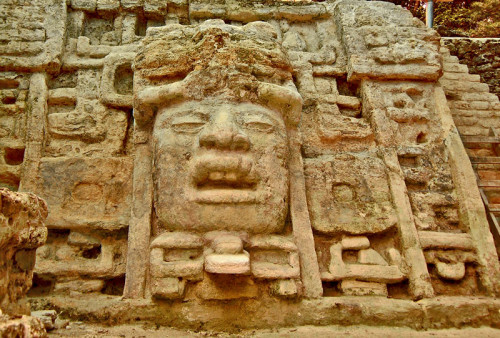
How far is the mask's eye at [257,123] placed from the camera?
2662 millimetres

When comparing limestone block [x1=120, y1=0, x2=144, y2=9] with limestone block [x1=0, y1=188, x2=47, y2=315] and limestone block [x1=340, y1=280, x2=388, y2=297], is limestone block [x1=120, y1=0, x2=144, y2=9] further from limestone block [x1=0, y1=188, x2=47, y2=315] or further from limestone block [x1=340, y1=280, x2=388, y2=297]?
limestone block [x1=340, y1=280, x2=388, y2=297]

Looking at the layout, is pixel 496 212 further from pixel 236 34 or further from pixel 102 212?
pixel 102 212

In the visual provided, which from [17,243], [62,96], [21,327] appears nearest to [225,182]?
[17,243]

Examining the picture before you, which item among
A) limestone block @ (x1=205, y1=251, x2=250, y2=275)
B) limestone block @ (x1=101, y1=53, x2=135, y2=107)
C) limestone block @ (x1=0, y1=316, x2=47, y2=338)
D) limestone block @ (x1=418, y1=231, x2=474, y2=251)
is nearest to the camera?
limestone block @ (x1=0, y1=316, x2=47, y2=338)

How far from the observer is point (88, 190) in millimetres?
2869

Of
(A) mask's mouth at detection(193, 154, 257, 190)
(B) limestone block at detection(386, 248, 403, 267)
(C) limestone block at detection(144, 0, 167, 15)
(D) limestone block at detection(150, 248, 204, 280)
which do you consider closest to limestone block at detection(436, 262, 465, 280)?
(B) limestone block at detection(386, 248, 403, 267)

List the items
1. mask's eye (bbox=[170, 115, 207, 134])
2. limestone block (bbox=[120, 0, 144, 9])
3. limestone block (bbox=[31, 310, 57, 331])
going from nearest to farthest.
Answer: limestone block (bbox=[31, 310, 57, 331]) < mask's eye (bbox=[170, 115, 207, 134]) < limestone block (bbox=[120, 0, 144, 9])

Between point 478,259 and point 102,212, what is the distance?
2.79 metres

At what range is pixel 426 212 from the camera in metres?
2.92

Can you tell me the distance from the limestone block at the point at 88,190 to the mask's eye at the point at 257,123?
1.02 metres

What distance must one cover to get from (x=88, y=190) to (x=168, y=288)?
3.70 feet

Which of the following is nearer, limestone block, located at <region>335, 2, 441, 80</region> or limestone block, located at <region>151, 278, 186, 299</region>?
limestone block, located at <region>151, 278, 186, 299</region>

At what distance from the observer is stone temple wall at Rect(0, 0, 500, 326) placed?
2.43 metres

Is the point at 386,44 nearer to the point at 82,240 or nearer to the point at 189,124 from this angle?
the point at 189,124
